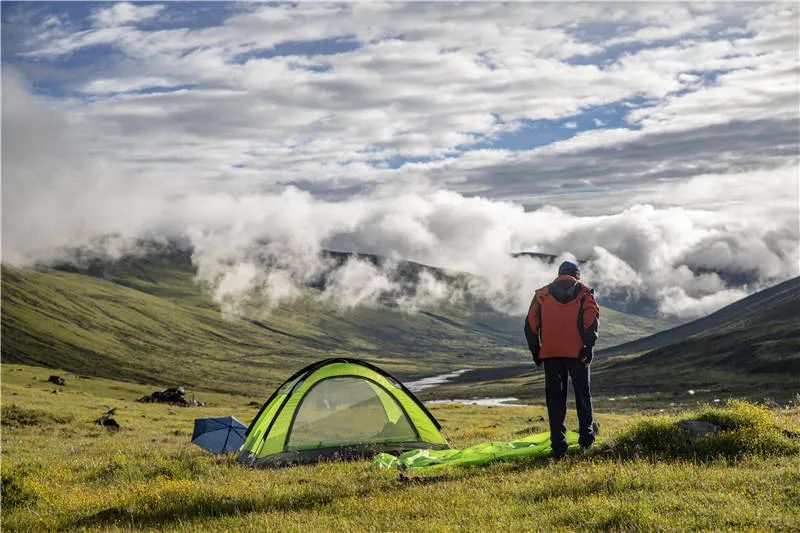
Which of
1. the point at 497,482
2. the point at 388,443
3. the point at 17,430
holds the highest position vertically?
the point at 497,482

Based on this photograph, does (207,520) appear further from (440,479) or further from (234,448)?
(234,448)

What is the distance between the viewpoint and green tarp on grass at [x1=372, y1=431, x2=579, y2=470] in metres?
17.0

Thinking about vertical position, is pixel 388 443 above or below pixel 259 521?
below

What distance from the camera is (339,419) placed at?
22.5 m

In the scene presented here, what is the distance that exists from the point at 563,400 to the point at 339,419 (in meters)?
7.92

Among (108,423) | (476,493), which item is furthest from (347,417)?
(108,423)

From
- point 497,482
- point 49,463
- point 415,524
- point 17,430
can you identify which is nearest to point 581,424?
point 497,482

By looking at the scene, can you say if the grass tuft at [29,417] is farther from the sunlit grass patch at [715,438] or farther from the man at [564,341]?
the sunlit grass patch at [715,438]

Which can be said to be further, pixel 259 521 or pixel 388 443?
pixel 388 443

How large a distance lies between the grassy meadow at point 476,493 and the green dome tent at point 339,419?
2.11 meters

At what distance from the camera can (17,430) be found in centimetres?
3900

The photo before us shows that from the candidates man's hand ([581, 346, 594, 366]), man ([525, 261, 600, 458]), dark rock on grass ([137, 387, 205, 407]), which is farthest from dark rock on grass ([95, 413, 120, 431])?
dark rock on grass ([137, 387, 205, 407])

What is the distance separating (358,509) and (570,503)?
3624 millimetres

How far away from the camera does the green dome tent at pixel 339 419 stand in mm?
21531
